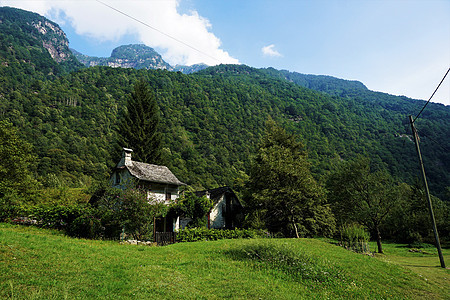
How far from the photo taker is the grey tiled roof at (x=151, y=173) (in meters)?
31.2

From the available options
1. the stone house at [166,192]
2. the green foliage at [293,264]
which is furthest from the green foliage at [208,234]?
the green foliage at [293,264]

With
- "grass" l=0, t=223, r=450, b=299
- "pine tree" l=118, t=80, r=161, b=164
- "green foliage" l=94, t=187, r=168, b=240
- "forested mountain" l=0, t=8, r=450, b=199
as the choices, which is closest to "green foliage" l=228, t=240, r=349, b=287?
Answer: "grass" l=0, t=223, r=450, b=299

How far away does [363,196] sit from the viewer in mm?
37312

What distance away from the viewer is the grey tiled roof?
31.2 meters

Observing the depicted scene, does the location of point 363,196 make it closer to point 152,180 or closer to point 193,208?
point 193,208

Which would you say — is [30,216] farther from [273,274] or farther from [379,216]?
[379,216]

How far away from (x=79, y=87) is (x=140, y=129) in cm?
6607

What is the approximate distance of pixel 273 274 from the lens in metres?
10.9

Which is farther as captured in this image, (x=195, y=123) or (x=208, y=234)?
(x=195, y=123)

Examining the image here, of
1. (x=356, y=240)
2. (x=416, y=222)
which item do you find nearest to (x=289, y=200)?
(x=356, y=240)

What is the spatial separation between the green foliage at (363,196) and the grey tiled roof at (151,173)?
2460 centimetres

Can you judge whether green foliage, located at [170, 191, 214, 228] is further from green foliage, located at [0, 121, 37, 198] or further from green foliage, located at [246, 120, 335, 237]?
green foliage, located at [0, 121, 37, 198]

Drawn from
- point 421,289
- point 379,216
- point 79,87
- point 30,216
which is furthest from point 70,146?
point 421,289

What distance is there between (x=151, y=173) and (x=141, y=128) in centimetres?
1738
